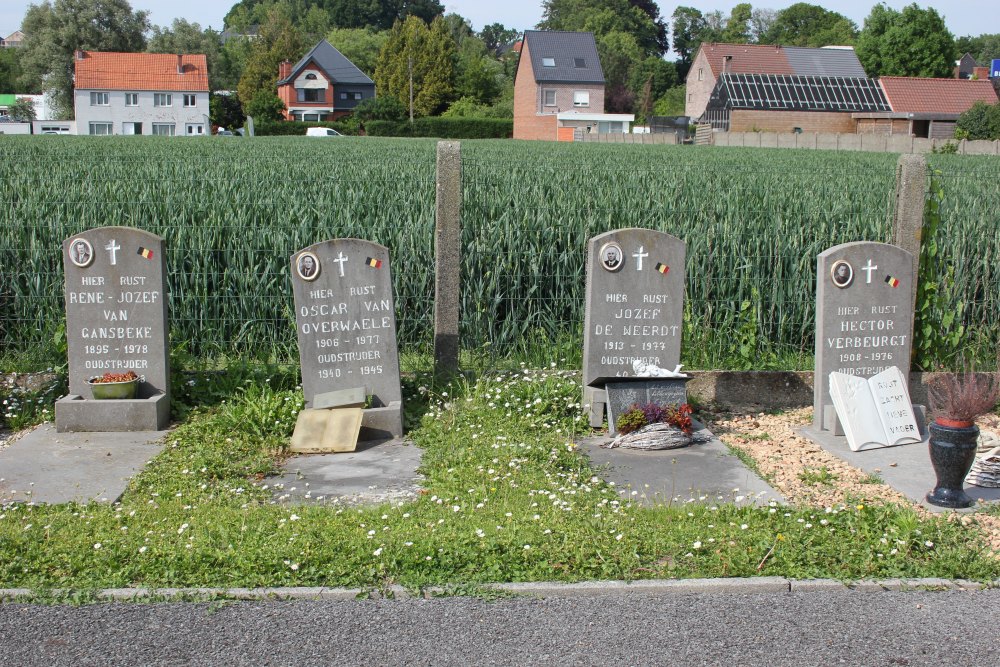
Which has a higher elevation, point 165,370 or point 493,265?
point 493,265

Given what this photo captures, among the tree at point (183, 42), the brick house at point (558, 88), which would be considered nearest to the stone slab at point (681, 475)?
the brick house at point (558, 88)

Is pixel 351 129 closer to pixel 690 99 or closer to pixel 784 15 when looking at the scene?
pixel 690 99

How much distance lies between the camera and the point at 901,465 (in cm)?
658

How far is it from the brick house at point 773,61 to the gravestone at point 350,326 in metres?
84.6

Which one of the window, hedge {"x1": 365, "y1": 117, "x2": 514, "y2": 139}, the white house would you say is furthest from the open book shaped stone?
the window

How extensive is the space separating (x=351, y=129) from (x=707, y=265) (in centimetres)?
7394

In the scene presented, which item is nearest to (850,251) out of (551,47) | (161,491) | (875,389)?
(875,389)

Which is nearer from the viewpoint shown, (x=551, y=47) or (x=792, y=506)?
(x=792, y=506)

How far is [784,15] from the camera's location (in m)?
144

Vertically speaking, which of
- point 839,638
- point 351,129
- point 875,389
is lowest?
point 839,638

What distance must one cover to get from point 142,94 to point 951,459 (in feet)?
316

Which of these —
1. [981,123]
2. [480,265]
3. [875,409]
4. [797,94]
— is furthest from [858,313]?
[797,94]

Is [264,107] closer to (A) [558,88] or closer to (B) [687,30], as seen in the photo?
(A) [558,88]

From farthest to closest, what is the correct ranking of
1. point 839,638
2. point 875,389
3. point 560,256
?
point 560,256 < point 875,389 < point 839,638
